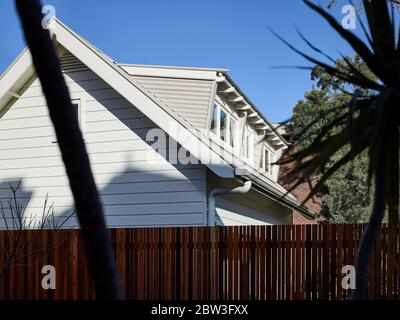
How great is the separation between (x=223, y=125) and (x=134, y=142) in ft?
10.6

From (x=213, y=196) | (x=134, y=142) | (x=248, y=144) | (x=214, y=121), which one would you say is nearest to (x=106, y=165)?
(x=134, y=142)

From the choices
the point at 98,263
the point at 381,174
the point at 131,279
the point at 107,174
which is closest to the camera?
the point at 98,263

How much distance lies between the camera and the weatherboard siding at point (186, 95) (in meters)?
11.9

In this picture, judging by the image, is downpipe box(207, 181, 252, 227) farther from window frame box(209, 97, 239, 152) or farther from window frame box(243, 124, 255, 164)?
window frame box(243, 124, 255, 164)

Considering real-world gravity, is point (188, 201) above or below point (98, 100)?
below

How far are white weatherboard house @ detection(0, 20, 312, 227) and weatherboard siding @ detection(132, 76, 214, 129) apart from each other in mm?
24

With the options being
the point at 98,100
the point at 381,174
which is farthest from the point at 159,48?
the point at 381,174

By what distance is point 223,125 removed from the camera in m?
13.4

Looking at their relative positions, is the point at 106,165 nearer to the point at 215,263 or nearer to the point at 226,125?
the point at 226,125

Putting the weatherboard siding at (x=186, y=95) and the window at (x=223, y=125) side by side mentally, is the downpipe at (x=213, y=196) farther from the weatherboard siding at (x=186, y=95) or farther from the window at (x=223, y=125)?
the window at (x=223, y=125)

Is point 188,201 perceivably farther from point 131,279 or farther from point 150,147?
point 131,279

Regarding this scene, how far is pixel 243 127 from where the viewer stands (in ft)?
49.4
